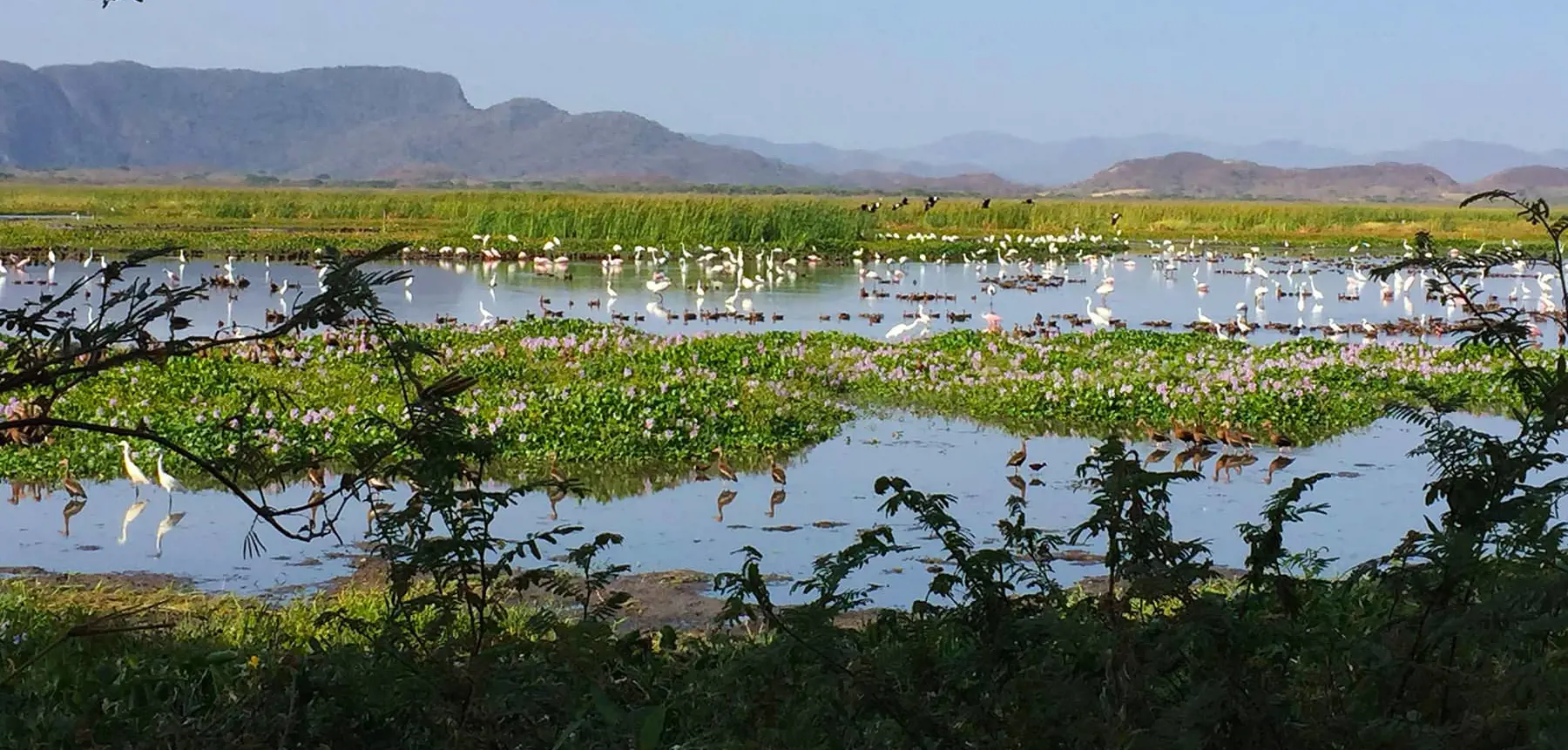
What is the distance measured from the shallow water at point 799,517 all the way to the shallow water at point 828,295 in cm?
974

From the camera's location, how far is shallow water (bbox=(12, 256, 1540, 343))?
23.6 metres

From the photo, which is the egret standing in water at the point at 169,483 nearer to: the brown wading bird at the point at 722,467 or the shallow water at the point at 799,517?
the shallow water at the point at 799,517

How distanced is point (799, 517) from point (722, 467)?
1176 millimetres

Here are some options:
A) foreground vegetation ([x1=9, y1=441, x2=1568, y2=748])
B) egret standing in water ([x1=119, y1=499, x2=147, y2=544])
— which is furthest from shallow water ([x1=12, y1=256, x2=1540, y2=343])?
foreground vegetation ([x1=9, y1=441, x2=1568, y2=748])

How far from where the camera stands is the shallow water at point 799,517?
8.66 m

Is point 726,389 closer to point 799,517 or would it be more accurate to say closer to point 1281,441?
point 799,517

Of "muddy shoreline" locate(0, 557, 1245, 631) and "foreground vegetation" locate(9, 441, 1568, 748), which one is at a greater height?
"foreground vegetation" locate(9, 441, 1568, 748)

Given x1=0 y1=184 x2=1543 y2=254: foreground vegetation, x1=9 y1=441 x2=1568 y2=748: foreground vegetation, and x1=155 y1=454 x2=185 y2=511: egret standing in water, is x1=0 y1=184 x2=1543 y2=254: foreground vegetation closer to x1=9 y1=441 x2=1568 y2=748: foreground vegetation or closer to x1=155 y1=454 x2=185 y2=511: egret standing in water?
x1=155 y1=454 x2=185 y2=511: egret standing in water

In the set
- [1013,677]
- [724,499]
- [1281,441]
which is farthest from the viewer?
[1281,441]

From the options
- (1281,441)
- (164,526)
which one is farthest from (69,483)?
(1281,441)

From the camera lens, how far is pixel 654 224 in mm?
45094

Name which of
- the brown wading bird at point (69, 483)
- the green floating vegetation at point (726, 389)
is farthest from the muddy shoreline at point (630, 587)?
the brown wading bird at point (69, 483)

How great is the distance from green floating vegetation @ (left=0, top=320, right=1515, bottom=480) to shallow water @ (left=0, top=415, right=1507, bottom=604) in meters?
0.55

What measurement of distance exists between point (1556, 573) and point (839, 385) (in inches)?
500
